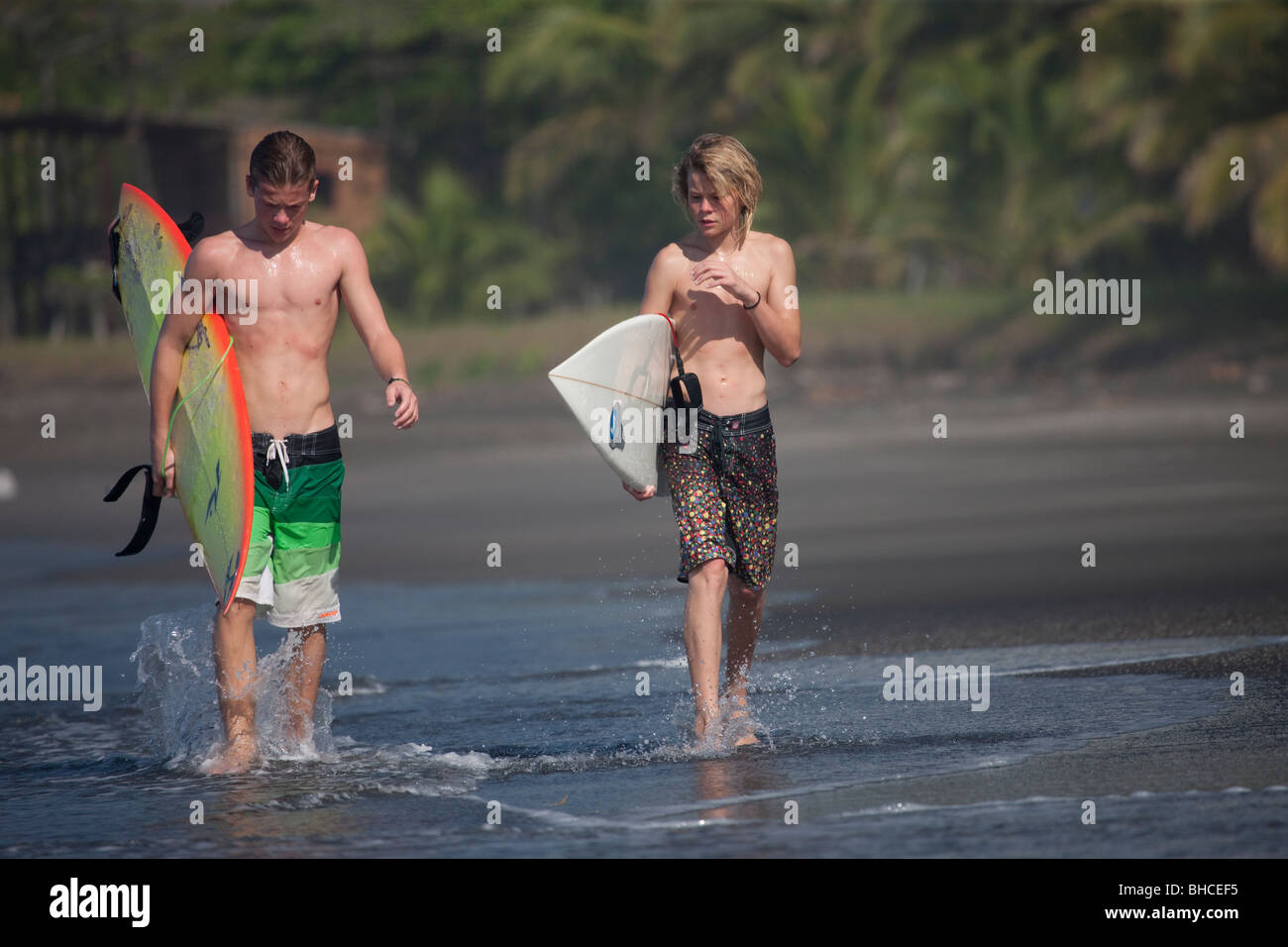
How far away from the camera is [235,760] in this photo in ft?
16.9

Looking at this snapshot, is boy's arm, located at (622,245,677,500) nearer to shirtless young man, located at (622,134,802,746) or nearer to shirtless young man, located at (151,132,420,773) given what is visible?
shirtless young man, located at (622,134,802,746)

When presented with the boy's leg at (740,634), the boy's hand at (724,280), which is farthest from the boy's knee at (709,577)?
the boy's hand at (724,280)

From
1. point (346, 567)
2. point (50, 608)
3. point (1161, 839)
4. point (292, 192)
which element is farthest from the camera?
point (346, 567)

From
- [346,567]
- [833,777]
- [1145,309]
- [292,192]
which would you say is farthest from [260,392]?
[1145,309]

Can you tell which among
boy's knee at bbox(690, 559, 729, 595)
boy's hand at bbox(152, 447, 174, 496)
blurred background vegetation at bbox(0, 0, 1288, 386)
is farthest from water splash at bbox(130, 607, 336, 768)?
blurred background vegetation at bbox(0, 0, 1288, 386)

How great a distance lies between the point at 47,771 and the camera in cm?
533

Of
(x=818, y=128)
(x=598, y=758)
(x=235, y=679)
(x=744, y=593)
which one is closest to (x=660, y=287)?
(x=744, y=593)

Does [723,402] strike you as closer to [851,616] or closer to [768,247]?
[768,247]

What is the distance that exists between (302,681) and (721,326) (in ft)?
5.31

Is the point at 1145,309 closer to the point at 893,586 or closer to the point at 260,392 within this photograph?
the point at 893,586

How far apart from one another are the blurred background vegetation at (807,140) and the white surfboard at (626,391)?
15.1m

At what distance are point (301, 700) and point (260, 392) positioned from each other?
0.92 meters

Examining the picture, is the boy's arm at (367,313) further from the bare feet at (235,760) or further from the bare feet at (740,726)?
the bare feet at (740,726)

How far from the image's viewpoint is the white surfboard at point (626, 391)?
17.1 ft
